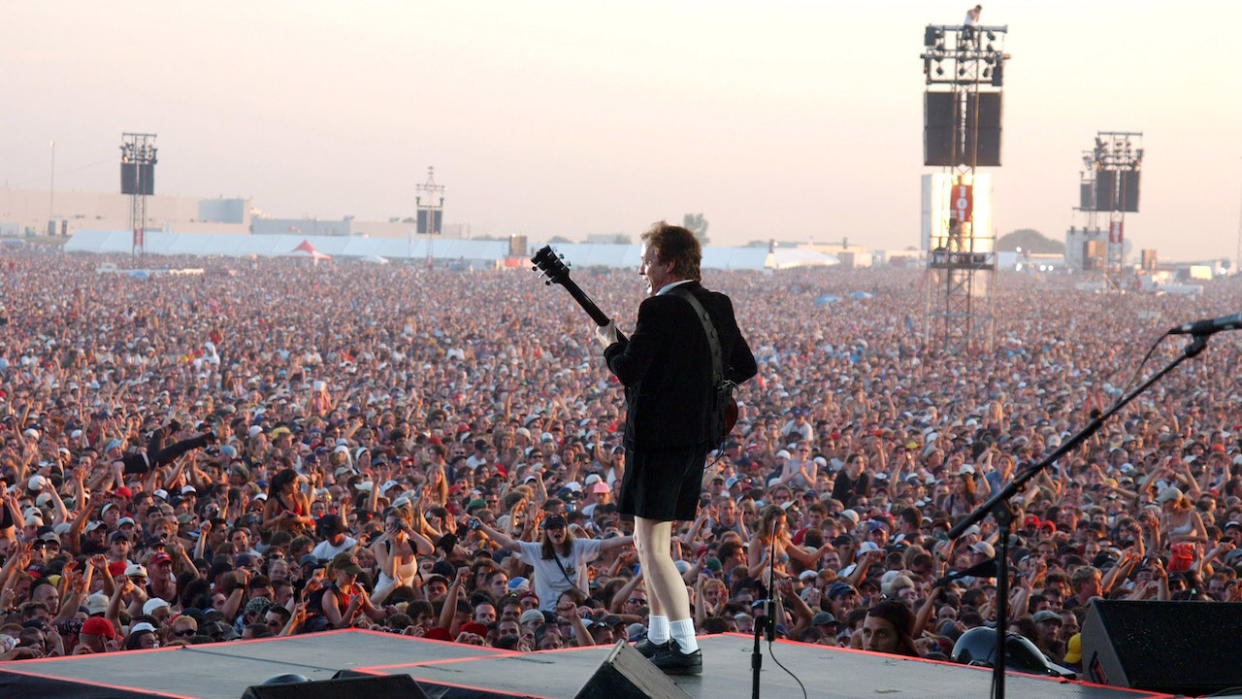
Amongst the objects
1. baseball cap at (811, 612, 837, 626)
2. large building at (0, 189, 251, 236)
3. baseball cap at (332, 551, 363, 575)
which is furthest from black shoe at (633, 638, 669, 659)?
large building at (0, 189, 251, 236)

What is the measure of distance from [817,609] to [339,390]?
1213 centimetres

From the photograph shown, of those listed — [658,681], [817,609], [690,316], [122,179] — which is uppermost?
[122,179]

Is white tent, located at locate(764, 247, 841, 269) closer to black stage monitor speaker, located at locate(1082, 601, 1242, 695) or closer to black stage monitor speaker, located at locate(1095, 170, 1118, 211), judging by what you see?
black stage monitor speaker, located at locate(1095, 170, 1118, 211)

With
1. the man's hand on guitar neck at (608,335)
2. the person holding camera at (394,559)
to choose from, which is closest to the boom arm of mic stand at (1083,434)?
the man's hand on guitar neck at (608,335)

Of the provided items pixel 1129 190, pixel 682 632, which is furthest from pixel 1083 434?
pixel 1129 190

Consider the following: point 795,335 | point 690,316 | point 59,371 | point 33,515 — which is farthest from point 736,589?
point 795,335

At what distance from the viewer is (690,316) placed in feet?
12.7

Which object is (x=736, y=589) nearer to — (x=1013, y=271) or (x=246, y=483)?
(x=246, y=483)

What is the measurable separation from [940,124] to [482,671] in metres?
25.5

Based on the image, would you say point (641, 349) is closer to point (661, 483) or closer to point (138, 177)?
point (661, 483)

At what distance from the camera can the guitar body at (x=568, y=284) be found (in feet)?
13.1

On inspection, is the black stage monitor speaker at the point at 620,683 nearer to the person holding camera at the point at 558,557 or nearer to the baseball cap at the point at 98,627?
the baseball cap at the point at 98,627

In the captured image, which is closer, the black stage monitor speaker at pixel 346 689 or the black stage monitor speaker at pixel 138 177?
the black stage monitor speaker at pixel 346 689

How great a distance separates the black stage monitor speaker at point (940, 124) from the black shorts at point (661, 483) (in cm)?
2518
